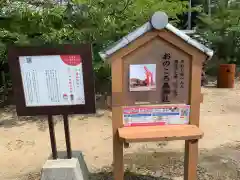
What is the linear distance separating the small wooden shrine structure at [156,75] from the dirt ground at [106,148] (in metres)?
0.94

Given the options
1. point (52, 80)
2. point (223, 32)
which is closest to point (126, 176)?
point (52, 80)

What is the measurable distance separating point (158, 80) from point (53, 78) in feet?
2.99

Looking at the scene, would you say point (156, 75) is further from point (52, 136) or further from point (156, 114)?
point (52, 136)

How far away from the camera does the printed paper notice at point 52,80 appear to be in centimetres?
266

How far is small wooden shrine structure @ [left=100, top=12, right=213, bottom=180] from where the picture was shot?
8.60 ft

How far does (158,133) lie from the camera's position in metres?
2.65

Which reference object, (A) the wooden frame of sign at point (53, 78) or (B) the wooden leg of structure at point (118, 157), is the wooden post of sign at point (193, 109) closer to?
(B) the wooden leg of structure at point (118, 157)

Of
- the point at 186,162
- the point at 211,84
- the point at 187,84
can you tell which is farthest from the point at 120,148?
the point at 211,84

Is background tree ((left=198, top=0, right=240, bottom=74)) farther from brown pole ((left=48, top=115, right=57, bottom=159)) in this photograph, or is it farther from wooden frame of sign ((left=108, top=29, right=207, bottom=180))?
brown pole ((left=48, top=115, right=57, bottom=159))

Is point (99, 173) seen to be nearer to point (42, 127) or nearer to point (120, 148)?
point (120, 148)

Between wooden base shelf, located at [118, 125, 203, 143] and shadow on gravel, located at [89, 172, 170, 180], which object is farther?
shadow on gravel, located at [89, 172, 170, 180]

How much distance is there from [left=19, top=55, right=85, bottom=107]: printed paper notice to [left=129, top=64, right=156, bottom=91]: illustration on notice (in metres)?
0.44

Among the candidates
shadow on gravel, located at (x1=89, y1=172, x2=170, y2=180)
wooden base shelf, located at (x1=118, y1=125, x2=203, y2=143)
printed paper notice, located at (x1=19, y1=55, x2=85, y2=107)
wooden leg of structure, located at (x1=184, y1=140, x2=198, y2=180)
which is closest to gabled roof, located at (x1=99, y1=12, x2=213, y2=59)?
printed paper notice, located at (x1=19, y1=55, x2=85, y2=107)

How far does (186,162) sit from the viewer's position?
297cm
